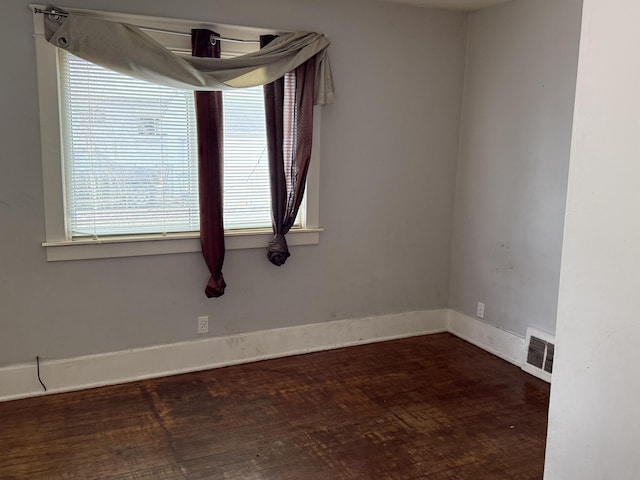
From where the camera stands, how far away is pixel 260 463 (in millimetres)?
2652

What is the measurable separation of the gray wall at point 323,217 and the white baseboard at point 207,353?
0.22ft

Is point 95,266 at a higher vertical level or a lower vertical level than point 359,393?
higher

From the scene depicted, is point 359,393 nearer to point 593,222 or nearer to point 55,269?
point 55,269

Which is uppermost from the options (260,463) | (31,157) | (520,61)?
(520,61)

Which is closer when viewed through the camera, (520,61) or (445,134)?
(520,61)

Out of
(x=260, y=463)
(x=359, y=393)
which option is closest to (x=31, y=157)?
(x=260, y=463)

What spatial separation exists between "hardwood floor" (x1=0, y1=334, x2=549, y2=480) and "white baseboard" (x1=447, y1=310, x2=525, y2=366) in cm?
16

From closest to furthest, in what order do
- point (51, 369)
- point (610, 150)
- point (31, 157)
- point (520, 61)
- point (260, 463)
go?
point (610, 150) < point (260, 463) < point (31, 157) < point (51, 369) < point (520, 61)

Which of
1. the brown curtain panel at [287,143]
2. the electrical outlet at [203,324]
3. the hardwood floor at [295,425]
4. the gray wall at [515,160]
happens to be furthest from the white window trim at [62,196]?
the gray wall at [515,160]

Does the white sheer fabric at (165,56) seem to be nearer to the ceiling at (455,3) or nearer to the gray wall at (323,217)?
the gray wall at (323,217)

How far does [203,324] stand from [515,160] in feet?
7.96

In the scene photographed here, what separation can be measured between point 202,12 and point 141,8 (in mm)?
360

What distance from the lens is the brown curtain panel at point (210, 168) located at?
11.2 feet

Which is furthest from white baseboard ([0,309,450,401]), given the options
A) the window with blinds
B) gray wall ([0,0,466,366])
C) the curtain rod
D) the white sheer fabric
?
the curtain rod
